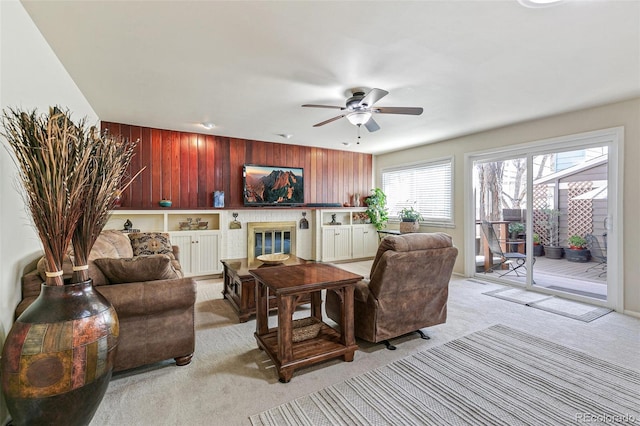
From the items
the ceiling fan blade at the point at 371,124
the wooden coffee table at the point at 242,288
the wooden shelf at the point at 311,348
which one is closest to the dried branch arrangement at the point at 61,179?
the wooden shelf at the point at 311,348

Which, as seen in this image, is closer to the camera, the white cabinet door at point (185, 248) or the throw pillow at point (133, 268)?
the throw pillow at point (133, 268)

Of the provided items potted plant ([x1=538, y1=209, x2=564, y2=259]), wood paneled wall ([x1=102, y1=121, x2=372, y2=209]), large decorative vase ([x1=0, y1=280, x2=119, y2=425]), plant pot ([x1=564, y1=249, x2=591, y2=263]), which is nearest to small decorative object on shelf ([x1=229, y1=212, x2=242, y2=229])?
wood paneled wall ([x1=102, y1=121, x2=372, y2=209])

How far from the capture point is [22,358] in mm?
1345

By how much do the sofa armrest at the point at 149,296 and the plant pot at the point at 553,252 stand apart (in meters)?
4.53

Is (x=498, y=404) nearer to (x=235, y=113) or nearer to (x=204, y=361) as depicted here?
(x=204, y=361)

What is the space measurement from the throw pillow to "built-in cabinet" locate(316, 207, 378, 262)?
13.0 ft

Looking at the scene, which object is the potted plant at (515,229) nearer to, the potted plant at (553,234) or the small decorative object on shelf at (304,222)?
the potted plant at (553,234)

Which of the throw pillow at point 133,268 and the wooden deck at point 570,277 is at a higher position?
the throw pillow at point 133,268

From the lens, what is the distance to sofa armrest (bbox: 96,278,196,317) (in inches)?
76.0

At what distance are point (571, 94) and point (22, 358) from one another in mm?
4883

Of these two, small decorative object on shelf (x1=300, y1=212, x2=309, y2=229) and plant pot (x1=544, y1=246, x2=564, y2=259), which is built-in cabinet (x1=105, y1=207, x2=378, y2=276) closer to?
small decorative object on shelf (x1=300, y1=212, x2=309, y2=229)

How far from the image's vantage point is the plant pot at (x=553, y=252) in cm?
399

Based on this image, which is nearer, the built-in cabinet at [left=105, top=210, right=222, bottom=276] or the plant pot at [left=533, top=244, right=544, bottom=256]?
the plant pot at [left=533, top=244, right=544, bottom=256]

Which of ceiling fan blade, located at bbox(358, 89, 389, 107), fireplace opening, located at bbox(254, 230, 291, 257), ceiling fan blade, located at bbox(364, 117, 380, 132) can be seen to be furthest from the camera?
fireplace opening, located at bbox(254, 230, 291, 257)
